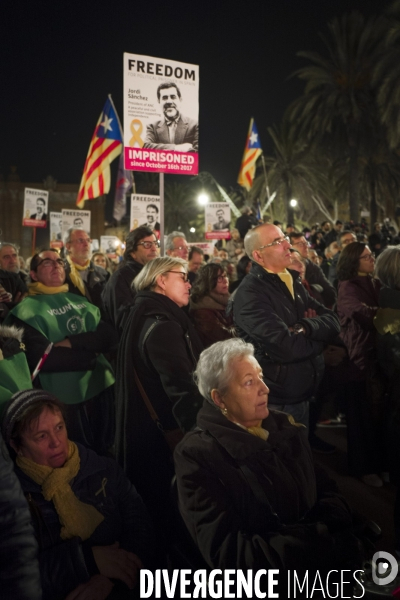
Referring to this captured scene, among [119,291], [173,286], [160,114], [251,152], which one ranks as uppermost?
[251,152]

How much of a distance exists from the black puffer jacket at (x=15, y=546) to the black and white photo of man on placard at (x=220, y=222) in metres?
12.1

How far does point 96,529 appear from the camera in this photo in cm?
263

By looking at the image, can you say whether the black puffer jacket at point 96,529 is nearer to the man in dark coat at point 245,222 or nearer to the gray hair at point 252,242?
the gray hair at point 252,242

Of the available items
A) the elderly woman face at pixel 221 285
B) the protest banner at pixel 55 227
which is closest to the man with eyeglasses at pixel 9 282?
the elderly woman face at pixel 221 285

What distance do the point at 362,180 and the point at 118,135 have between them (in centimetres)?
1897

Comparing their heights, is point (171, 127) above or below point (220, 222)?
above

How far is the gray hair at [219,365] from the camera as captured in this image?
2682 millimetres

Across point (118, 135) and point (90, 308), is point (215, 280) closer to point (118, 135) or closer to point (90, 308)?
point (90, 308)

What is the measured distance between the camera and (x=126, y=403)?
10.9 feet

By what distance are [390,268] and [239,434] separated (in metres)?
2.21

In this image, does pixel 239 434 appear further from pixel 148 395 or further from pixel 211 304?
pixel 211 304

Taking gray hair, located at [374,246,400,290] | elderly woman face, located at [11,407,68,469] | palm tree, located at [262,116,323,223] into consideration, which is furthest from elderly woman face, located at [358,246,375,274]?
palm tree, located at [262,116,323,223]

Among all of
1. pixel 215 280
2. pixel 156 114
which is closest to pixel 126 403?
pixel 215 280

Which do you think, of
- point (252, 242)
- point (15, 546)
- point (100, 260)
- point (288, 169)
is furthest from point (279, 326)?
point (288, 169)
